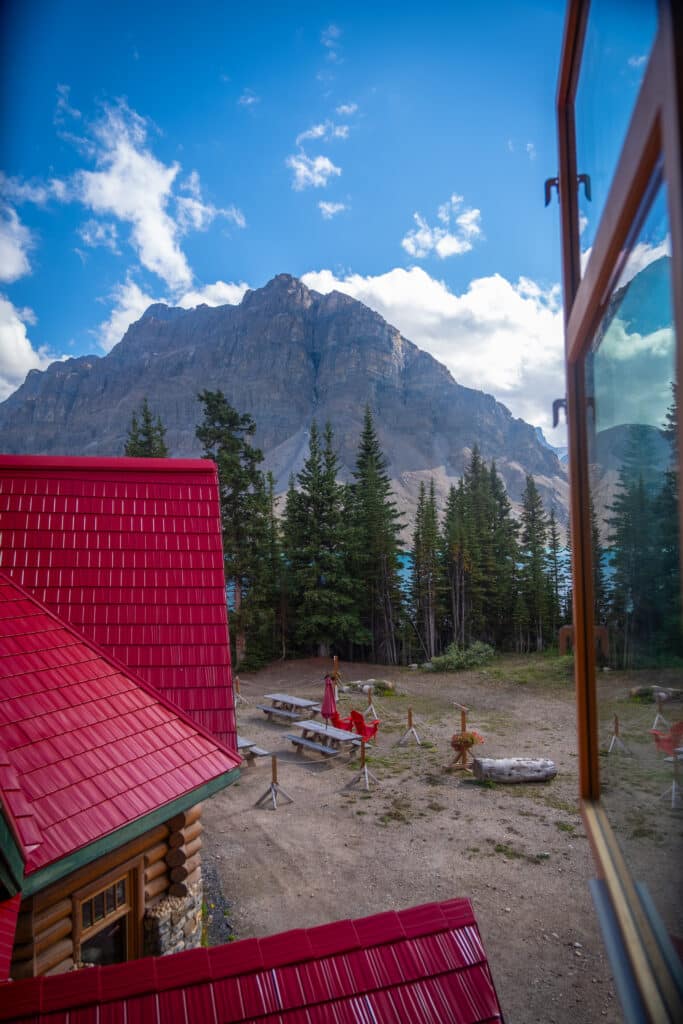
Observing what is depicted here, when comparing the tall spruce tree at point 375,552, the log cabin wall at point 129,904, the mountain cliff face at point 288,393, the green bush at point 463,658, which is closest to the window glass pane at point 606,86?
the log cabin wall at point 129,904

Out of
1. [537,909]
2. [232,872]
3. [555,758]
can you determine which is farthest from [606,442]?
[555,758]

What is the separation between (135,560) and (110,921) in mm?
3017

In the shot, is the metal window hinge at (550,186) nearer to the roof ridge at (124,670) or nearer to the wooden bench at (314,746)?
the roof ridge at (124,670)

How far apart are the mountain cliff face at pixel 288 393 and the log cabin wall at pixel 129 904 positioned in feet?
272

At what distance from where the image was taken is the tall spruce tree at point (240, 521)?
20500mm

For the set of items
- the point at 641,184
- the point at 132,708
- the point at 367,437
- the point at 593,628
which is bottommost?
the point at 132,708

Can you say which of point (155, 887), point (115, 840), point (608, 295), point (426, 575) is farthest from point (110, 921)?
point (426, 575)

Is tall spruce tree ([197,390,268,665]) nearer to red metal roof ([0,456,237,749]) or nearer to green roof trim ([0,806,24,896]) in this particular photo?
red metal roof ([0,456,237,749])

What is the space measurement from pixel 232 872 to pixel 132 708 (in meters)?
3.98

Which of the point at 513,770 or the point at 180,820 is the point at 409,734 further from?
the point at 180,820

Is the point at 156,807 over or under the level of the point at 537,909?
over

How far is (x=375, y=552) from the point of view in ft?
74.1

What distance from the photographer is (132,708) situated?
4.66m

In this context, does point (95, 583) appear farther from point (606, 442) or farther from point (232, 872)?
point (606, 442)
